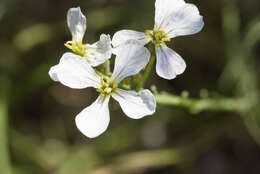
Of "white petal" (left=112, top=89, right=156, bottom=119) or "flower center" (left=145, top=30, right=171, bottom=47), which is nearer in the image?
"white petal" (left=112, top=89, right=156, bottom=119)

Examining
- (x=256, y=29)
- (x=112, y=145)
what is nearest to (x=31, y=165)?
(x=112, y=145)

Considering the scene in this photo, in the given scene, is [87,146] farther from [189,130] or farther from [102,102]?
[102,102]

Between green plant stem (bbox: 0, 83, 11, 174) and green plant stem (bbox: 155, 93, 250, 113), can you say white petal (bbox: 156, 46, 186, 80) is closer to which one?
Result: green plant stem (bbox: 155, 93, 250, 113)

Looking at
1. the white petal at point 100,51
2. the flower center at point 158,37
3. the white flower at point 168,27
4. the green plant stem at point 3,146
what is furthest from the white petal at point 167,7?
the green plant stem at point 3,146

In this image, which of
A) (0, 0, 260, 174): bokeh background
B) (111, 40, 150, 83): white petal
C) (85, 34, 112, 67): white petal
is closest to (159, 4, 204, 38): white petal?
(111, 40, 150, 83): white petal

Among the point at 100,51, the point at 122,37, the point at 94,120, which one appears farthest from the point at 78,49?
the point at 94,120

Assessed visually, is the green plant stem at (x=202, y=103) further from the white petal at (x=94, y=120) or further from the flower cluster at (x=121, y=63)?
the white petal at (x=94, y=120)

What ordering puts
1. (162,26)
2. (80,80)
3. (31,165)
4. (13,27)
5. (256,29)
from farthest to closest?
1. (13,27)
2. (31,165)
3. (256,29)
4. (162,26)
5. (80,80)
